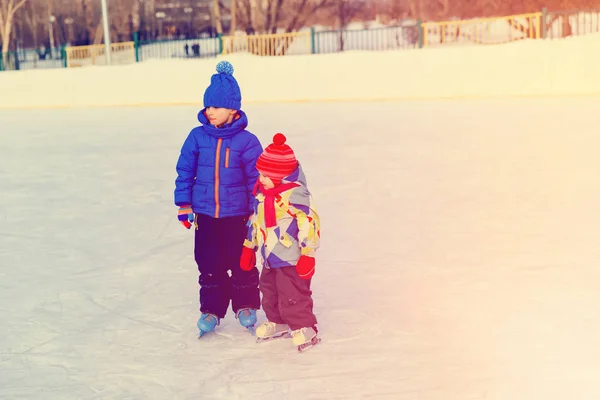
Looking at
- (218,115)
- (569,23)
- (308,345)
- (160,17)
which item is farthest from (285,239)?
(160,17)

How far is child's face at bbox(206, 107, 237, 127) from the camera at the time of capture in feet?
11.4

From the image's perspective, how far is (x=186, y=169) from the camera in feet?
11.6

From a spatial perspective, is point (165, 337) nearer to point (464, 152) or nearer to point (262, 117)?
point (464, 152)

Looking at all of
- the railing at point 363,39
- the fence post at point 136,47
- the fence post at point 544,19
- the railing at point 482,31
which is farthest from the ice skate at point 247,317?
the fence post at point 136,47

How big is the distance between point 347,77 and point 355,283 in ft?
37.0

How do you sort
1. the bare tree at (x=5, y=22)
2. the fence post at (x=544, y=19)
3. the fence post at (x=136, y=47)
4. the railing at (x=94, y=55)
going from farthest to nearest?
1. the bare tree at (x=5, y=22)
2. the railing at (x=94, y=55)
3. the fence post at (x=136, y=47)
4. the fence post at (x=544, y=19)

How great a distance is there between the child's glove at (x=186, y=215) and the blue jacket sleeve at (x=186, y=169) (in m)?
0.02

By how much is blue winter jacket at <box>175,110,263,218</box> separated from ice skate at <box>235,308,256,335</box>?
436 mm

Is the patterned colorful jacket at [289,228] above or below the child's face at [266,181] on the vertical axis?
below

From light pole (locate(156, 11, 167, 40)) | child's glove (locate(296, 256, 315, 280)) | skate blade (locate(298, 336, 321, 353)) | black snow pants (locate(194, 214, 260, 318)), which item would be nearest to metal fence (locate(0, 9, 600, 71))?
black snow pants (locate(194, 214, 260, 318))

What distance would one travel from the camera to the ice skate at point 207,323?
3652 mm

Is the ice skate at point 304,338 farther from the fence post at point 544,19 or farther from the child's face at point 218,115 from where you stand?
the fence post at point 544,19

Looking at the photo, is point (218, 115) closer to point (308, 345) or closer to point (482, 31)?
point (308, 345)

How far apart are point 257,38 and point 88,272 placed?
13646 millimetres
